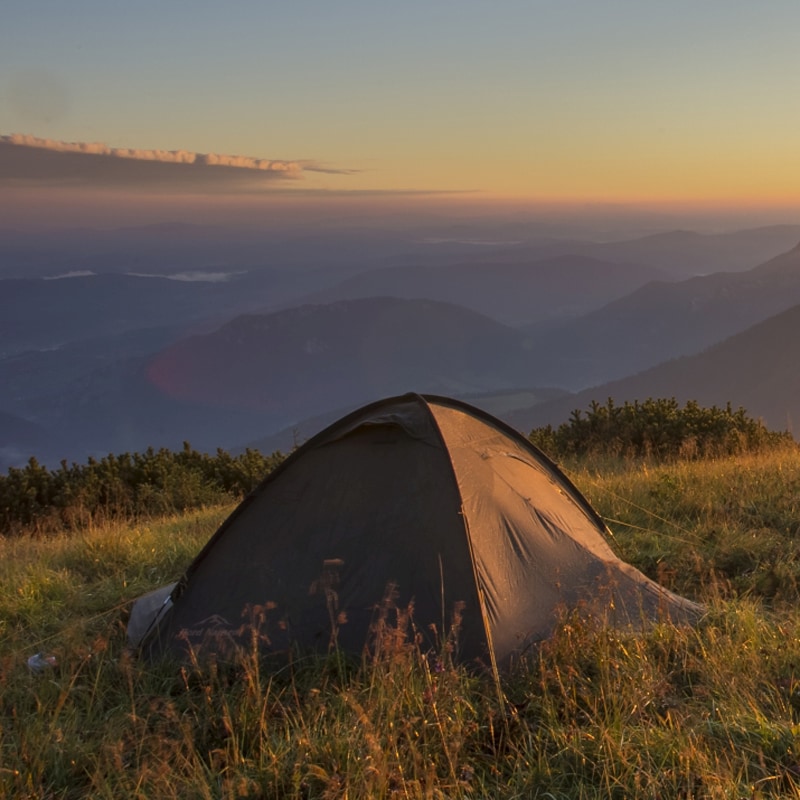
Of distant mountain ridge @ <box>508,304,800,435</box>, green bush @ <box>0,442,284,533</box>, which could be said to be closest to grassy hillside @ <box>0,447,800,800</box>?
green bush @ <box>0,442,284,533</box>

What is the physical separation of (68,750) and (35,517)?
10.9 metres

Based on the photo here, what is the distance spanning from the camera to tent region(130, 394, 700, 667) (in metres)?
5.17

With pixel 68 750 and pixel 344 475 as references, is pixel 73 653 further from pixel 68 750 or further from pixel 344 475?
pixel 344 475

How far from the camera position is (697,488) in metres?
9.30

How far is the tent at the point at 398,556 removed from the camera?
203 inches

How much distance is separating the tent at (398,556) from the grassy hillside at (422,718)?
0.29 metres

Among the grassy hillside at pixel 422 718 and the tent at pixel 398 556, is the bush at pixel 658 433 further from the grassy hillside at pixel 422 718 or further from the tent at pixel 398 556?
the tent at pixel 398 556

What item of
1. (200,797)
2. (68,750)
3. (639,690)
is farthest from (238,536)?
(639,690)

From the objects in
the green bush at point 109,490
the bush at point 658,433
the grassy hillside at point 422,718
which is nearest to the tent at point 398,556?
the grassy hillside at point 422,718

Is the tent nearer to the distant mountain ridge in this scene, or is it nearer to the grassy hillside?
the grassy hillside

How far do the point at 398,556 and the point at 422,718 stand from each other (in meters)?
1.45

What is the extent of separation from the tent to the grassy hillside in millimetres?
295

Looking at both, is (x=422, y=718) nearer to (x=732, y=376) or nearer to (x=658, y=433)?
(x=658, y=433)

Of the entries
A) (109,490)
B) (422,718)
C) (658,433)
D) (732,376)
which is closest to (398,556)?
(422,718)
